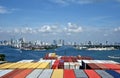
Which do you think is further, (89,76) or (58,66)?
(58,66)

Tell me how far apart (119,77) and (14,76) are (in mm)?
13708

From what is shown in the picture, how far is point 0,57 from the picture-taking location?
305 feet

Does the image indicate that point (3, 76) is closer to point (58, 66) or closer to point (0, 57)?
point (58, 66)

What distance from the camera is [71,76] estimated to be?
1382 inches

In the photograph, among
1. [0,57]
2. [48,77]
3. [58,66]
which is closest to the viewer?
[48,77]

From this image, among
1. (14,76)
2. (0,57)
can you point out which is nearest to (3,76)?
(14,76)

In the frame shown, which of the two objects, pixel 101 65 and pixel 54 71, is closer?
pixel 54 71

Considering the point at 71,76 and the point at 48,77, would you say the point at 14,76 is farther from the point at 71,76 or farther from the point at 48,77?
the point at 71,76

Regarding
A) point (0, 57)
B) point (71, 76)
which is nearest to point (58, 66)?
point (71, 76)

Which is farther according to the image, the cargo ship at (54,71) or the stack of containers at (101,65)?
the stack of containers at (101,65)

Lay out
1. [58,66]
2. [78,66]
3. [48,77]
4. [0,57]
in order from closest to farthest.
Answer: [48,77], [58,66], [78,66], [0,57]

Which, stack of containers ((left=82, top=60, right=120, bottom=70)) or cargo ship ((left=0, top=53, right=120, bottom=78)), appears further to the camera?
stack of containers ((left=82, top=60, right=120, bottom=70))

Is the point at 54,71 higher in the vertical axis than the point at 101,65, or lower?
higher

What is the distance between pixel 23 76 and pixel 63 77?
17.5ft
